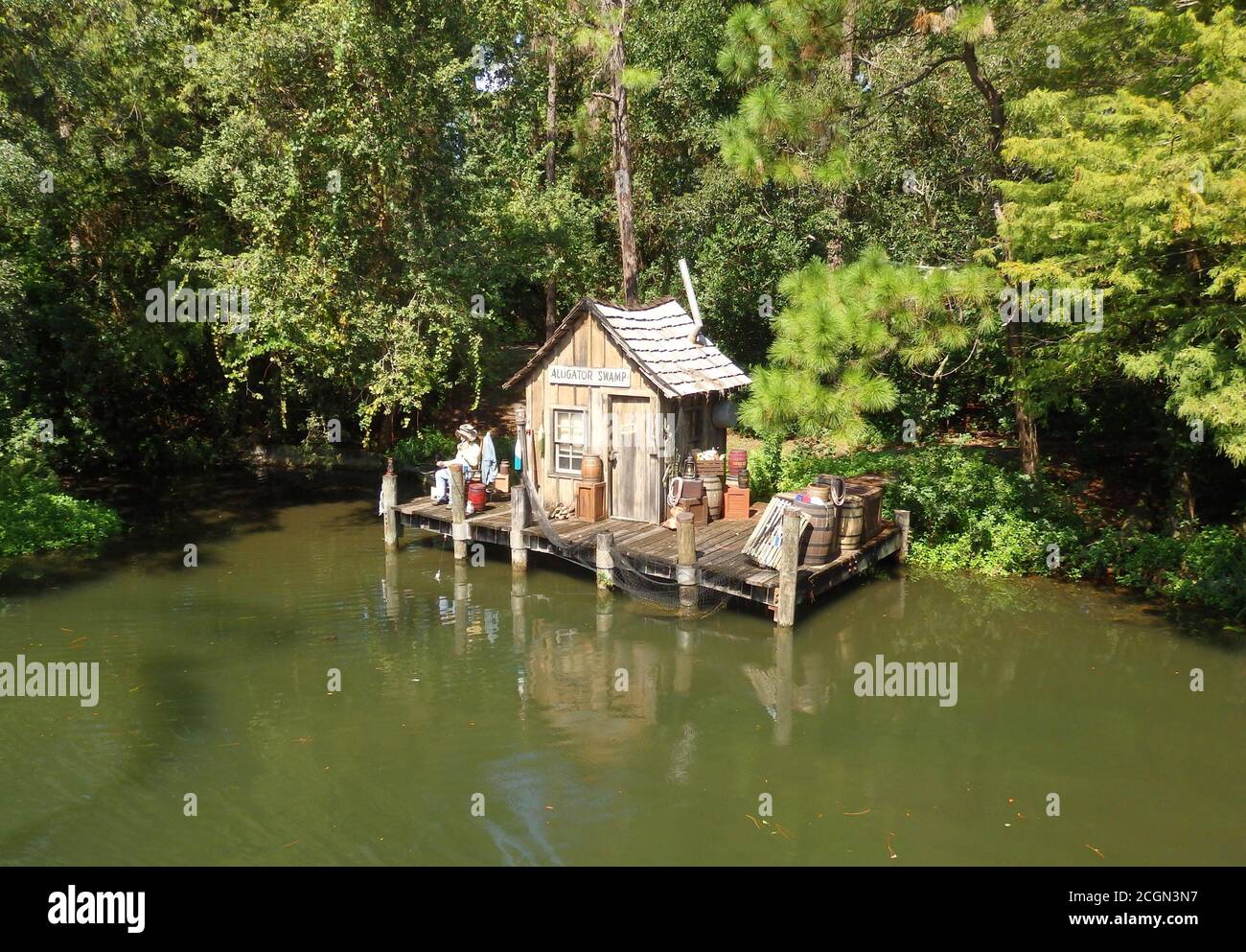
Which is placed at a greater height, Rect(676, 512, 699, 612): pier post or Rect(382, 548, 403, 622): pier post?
Rect(676, 512, 699, 612): pier post

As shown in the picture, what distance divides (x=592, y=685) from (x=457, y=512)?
5743mm

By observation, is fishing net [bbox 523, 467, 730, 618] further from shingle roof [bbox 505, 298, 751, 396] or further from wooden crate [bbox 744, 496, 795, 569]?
shingle roof [bbox 505, 298, 751, 396]

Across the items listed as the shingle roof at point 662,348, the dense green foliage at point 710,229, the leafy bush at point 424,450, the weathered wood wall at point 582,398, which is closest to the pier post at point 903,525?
the dense green foliage at point 710,229

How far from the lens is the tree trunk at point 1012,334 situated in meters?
15.6

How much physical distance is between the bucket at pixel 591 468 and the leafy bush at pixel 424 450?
8922 mm

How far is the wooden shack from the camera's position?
53.4ft

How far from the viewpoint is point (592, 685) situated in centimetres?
A: 1252

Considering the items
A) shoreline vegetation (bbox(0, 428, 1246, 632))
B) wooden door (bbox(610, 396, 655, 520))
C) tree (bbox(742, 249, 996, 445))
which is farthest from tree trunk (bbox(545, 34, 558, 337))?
tree (bbox(742, 249, 996, 445))

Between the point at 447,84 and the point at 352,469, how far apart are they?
10671 mm

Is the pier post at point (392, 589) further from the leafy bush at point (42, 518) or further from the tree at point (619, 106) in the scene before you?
the tree at point (619, 106)

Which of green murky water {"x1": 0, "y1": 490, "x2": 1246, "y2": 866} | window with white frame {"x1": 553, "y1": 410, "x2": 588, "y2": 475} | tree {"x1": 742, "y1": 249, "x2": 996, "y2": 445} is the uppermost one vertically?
tree {"x1": 742, "y1": 249, "x2": 996, "y2": 445}

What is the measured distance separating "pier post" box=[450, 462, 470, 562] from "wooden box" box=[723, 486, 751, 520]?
4.56m
